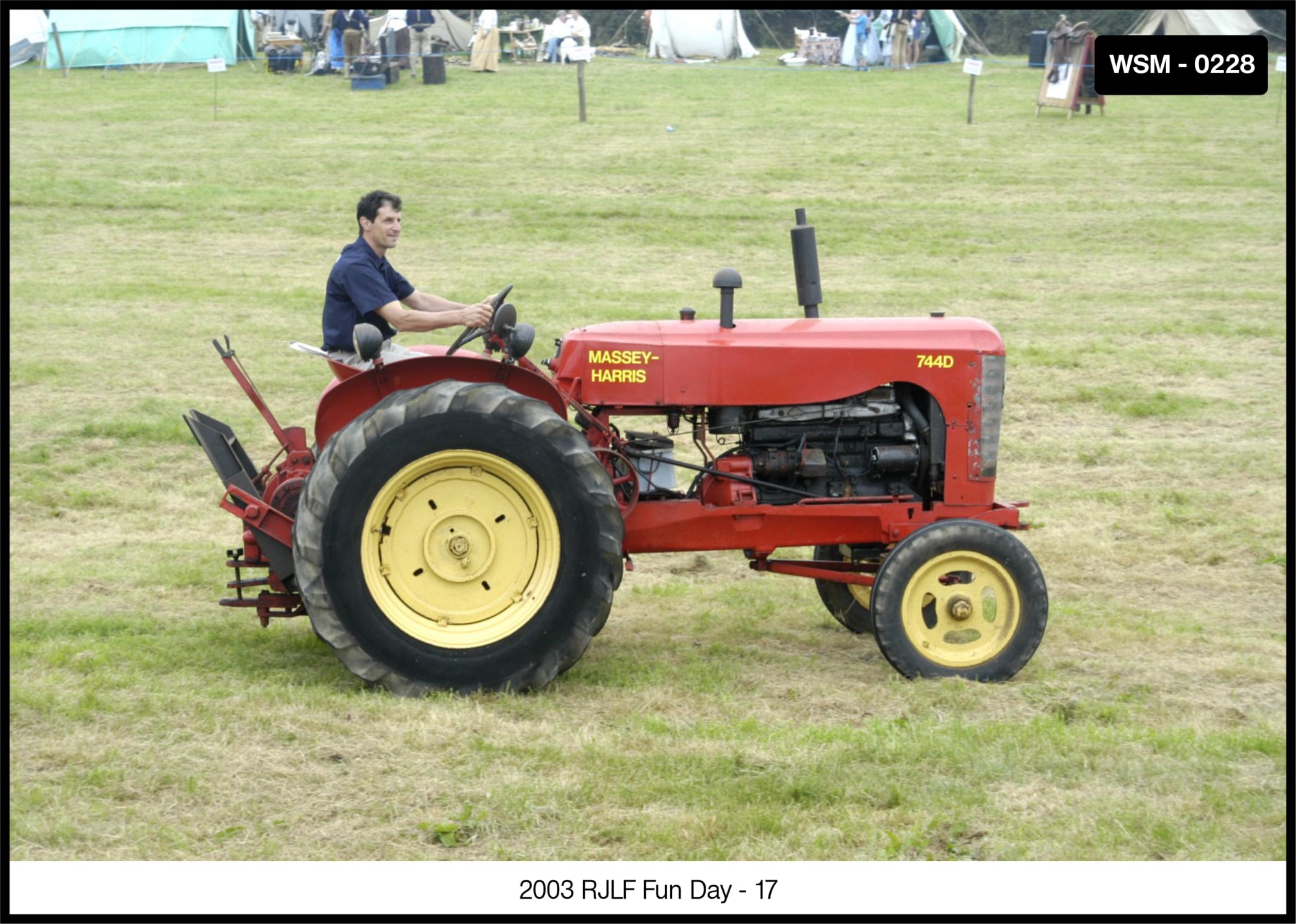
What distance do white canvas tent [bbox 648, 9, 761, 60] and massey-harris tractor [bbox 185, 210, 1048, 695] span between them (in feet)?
96.0

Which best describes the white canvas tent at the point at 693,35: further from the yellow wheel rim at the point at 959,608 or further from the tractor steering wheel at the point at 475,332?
the yellow wheel rim at the point at 959,608

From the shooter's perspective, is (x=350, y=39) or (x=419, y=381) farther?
(x=350, y=39)

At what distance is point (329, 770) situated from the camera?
16.3 ft

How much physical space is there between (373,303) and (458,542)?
3.61 ft

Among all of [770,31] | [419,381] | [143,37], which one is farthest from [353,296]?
[770,31]

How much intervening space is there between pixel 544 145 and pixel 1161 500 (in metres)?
15.0

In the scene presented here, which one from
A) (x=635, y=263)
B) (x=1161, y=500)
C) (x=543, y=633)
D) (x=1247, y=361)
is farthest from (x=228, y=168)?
(x=543, y=633)

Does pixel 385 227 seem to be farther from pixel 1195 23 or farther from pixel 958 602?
pixel 1195 23

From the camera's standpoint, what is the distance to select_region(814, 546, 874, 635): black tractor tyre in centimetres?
689

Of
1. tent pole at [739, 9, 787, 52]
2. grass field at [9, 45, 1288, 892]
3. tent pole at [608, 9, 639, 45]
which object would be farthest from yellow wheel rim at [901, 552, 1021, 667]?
tent pole at [739, 9, 787, 52]

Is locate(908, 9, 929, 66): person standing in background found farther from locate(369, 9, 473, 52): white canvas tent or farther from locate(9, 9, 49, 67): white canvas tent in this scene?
locate(9, 9, 49, 67): white canvas tent

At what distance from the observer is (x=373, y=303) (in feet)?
20.0

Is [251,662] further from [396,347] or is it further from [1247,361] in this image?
[1247,361]

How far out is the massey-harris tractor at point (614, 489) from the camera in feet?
18.4
